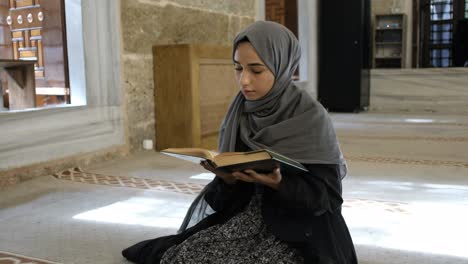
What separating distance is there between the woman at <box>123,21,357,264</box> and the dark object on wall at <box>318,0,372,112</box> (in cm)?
623

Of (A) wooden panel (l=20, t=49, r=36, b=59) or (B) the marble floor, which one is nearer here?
(B) the marble floor

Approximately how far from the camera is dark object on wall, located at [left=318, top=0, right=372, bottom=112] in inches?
292

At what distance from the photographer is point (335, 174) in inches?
55.9

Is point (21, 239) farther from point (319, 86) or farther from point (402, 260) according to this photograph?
point (319, 86)

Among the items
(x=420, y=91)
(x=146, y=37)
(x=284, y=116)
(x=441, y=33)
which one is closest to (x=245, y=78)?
(x=284, y=116)

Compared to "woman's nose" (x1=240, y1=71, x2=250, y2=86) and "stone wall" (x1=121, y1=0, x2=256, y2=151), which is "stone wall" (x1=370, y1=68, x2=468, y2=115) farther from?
"woman's nose" (x1=240, y1=71, x2=250, y2=86)

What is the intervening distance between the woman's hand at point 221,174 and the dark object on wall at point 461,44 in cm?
1019

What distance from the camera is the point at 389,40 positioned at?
1081cm

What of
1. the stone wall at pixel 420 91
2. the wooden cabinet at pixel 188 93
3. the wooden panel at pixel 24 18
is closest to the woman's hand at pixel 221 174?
→ the wooden cabinet at pixel 188 93

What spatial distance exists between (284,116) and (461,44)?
34.0ft

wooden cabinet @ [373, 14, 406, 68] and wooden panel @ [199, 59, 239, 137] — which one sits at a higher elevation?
wooden cabinet @ [373, 14, 406, 68]

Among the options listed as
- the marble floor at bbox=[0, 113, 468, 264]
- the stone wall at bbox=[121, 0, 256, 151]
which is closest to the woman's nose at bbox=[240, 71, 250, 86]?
the marble floor at bbox=[0, 113, 468, 264]

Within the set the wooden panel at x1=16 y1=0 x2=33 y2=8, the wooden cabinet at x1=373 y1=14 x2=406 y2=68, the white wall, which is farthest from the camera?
the wooden cabinet at x1=373 y1=14 x2=406 y2=68

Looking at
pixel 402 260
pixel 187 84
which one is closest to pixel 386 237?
pixel 402 260
